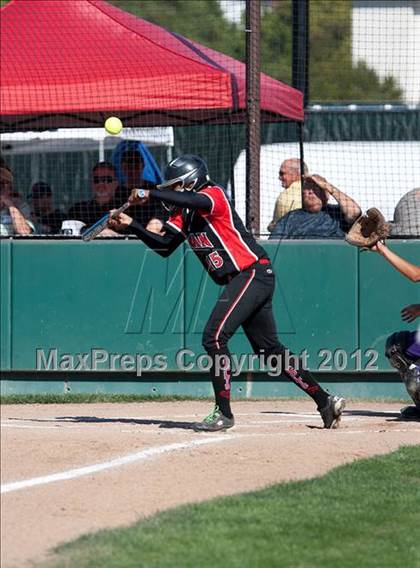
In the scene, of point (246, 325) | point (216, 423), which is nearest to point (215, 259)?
point (246, 325)

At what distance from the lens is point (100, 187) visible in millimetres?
12023

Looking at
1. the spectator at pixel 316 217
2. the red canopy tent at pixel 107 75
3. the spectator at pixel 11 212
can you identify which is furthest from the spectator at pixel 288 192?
the spectator at pixel 11 212

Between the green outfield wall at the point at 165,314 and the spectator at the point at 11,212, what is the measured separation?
0.39m

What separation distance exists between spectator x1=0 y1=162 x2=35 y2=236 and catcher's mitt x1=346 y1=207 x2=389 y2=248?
13.3 ft

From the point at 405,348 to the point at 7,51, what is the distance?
18.9 ft

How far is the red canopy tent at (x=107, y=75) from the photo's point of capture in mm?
12367

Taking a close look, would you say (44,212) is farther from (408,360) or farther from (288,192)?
(408,360)

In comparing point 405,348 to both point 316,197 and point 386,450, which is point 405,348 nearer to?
point 386,450

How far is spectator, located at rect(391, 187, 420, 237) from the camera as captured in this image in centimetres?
1144

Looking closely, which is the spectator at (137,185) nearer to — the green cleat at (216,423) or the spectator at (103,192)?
the spectator at (103,192)

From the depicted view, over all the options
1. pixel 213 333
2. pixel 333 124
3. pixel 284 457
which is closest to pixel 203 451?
pixel 284 457

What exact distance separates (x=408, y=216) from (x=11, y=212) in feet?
12.3

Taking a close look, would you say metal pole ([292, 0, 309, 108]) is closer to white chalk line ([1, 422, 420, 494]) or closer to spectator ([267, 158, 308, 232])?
spectator ([267, 158, 308, 232])

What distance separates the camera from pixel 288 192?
39.0ft
